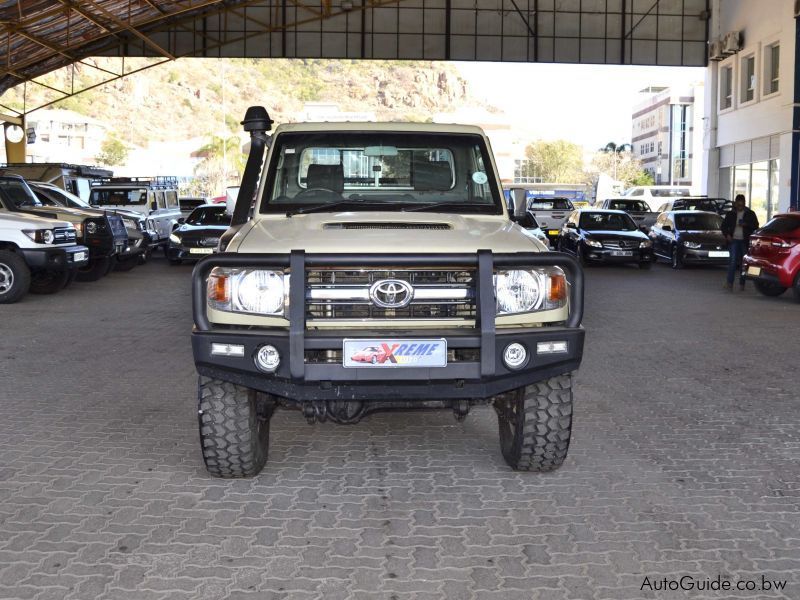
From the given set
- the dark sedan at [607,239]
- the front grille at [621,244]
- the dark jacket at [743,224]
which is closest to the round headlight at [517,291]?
the dark jacket at [743,224]

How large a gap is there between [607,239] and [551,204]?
471 inches

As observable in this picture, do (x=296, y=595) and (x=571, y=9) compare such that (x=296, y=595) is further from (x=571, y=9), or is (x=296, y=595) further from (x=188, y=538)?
(x=571, y=9)

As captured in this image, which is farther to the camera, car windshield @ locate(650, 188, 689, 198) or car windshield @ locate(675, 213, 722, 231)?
car windshield @ locate(650, 188, 689, 198)

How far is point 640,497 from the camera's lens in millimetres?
5488

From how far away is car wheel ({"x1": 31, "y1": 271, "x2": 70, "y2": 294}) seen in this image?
17516 millimetres

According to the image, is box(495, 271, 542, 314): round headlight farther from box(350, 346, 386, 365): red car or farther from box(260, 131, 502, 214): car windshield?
box(260, 131, 502, 214): car windshield

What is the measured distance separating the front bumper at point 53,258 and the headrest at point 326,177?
10447mm

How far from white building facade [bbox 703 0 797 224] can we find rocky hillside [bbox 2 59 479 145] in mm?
95236

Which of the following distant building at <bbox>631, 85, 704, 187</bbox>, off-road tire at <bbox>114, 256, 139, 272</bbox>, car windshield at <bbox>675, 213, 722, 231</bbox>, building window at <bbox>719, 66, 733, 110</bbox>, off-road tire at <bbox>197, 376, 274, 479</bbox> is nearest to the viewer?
off-road tire at <bbox>197, 376, 274, 479</bbox>

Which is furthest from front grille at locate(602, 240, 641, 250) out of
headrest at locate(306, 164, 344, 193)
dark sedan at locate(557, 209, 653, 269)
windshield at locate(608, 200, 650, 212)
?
headrest at locate(306, 164, 344, 193)

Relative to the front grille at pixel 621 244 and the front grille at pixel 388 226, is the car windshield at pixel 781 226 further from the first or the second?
the front grille at pixel 388 226

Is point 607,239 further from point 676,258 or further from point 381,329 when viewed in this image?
point 381,329

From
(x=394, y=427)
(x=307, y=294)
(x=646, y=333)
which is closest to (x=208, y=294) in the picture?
(x=307, y=294)

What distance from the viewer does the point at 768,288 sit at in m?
17.6
